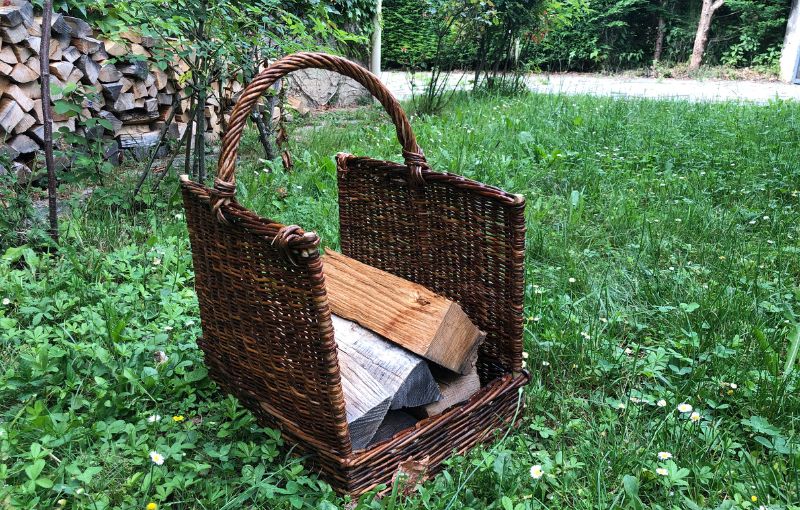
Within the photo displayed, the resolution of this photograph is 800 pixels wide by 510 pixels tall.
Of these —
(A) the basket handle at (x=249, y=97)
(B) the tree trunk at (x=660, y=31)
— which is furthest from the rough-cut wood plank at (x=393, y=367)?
(B) the tree trunk at (x=660, y=31)

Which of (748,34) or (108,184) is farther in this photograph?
(748,34)

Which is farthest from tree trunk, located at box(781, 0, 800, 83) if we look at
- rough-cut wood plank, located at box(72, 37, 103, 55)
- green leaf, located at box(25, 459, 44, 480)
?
green leaf, located at box(25, 459, 44, 480)

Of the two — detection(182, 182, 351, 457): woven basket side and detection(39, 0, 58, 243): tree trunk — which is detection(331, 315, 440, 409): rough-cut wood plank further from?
detection(39, 0, 58, 243): tree trunk

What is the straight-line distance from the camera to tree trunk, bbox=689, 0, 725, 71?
493 inches

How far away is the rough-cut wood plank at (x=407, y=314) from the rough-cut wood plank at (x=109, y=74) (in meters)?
3.10

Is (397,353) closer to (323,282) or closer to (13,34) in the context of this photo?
(323,282)

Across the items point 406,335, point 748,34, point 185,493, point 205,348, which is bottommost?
point 185,493

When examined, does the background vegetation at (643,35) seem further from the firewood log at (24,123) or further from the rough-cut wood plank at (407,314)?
the rough-cut wood plank at (407,314)

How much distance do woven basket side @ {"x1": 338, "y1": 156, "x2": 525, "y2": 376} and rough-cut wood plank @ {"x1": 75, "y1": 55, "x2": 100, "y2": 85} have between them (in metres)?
2.80

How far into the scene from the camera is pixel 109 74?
414 cm

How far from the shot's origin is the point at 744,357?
193 centimetres

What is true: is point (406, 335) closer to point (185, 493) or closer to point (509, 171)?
point (185, 493)

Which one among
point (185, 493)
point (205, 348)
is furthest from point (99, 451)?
point (205, 348)

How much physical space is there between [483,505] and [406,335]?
442 millimetres
